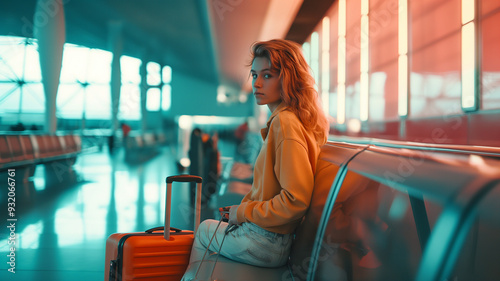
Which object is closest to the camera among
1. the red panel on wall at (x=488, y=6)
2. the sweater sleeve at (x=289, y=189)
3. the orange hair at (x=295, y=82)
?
the sweater sleeve at (x=289, y=189)

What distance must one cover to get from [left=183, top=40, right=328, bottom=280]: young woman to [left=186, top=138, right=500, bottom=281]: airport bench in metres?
0.07

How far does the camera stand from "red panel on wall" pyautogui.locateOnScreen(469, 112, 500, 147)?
3977 mm

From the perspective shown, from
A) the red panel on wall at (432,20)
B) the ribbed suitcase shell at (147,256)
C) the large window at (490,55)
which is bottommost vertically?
the ribbed suitcase shell at (147,256)

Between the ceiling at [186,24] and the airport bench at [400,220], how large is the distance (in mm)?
9799

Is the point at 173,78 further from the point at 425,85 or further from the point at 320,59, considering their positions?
the point at 425,85

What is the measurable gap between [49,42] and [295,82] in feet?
46.7

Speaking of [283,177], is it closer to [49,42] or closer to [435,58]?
[435,58]

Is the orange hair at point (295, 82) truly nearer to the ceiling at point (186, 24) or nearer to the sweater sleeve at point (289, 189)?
the sweater sleeve at point (289, 189)

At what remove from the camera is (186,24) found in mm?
22156

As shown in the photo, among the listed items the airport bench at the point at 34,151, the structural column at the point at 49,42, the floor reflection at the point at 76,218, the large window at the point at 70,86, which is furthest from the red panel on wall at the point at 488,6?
the large window at the point at 70,86

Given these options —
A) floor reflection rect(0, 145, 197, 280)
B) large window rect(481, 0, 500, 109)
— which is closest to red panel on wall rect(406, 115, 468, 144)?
large window rect(481, 0, 500, 109)

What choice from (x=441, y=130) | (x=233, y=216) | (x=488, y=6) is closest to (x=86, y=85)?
(x=441, y=130)

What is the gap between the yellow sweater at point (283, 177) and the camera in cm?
150

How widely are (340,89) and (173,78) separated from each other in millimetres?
32386
